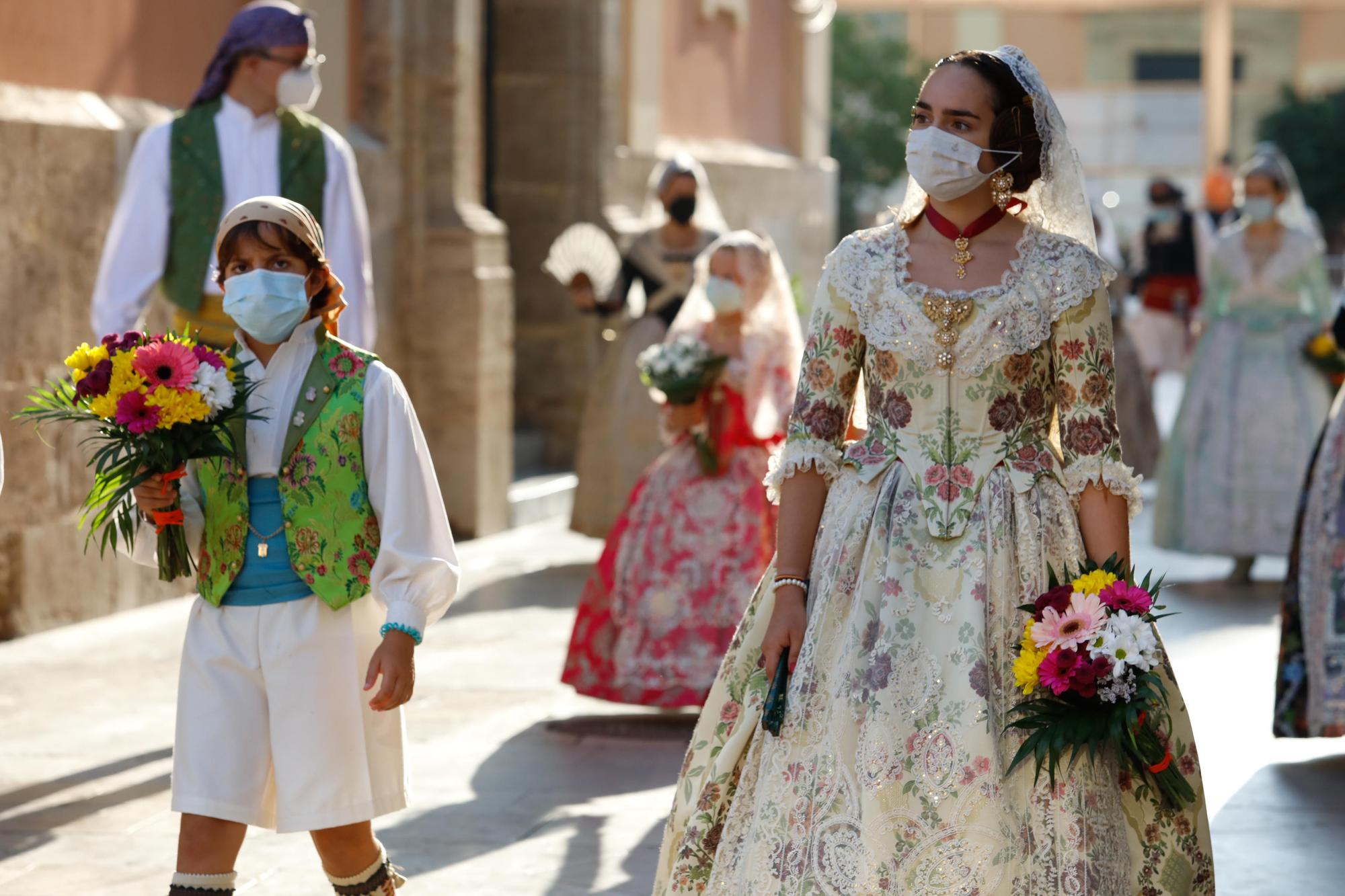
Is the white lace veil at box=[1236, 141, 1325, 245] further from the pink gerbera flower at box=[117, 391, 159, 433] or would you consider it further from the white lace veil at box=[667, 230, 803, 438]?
the pink gerbera flower at box=[117, 391, 159, 433]

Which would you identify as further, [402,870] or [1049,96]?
[402,870]

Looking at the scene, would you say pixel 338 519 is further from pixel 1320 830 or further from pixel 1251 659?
pixel 1251 659

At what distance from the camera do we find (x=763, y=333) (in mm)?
7207

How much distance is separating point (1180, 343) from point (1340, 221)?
69.0ft

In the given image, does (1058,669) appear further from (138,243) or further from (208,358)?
(138,243)

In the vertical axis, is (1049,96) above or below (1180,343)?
above

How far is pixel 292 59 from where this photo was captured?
655cm

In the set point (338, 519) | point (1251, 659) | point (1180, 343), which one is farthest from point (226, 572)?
point (1180, 343)

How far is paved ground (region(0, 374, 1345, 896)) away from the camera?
5195 mm

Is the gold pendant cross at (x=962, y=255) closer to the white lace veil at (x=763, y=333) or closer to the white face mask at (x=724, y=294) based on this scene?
the white lace veil at (x=763, y=333)

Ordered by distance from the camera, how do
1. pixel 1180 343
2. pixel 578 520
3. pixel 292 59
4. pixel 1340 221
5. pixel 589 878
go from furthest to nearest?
pixel 1340 221, pixel 1180 343, pixel 578 520, pixel 292 59, pixel 589 878

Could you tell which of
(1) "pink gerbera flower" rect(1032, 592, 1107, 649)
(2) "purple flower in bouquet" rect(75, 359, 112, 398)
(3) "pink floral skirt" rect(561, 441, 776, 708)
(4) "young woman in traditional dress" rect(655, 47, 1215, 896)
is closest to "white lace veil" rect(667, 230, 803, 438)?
(3) "pink floral skirt" rect(561, 441, 776, 708)

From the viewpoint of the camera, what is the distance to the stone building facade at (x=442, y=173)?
26.5 ft

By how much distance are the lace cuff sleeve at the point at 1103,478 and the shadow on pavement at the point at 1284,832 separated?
5.52ft
